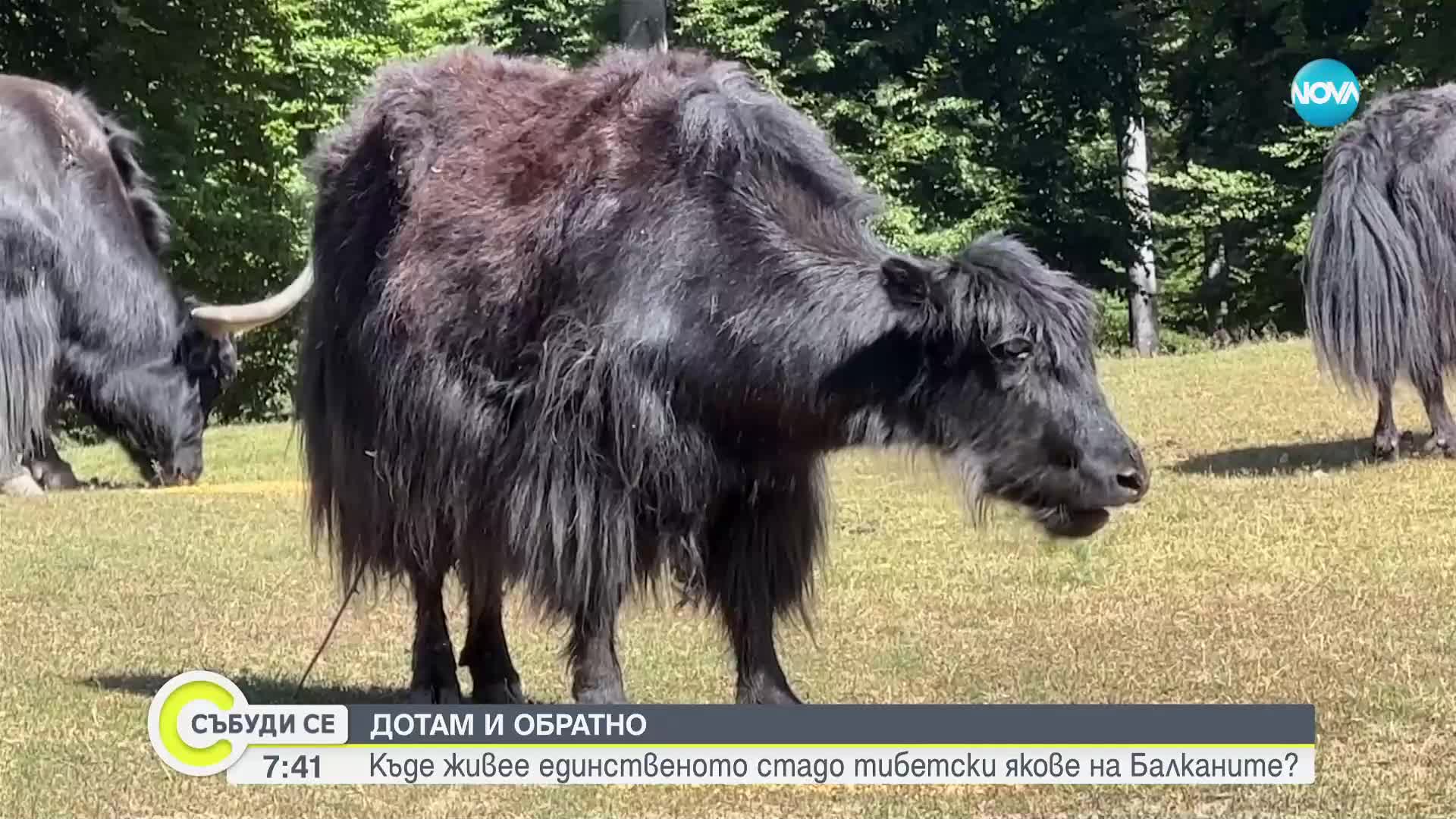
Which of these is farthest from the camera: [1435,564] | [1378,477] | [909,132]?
[909,132]

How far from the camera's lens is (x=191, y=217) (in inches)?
1051

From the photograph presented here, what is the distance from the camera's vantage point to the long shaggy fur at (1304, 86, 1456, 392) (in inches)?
506

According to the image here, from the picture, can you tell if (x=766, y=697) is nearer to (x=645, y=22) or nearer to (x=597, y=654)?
(x=597, y=654)

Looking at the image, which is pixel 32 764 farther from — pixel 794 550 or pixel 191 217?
pixel 191 217

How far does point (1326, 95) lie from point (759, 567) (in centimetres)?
2482

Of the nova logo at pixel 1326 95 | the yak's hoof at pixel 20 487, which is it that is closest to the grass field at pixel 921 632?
the yak's hoof at pixel 20 487

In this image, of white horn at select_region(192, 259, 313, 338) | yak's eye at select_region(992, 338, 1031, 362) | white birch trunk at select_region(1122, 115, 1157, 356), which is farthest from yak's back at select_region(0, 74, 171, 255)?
white birch trunk at select_region(1122, 115, 1157, 356)

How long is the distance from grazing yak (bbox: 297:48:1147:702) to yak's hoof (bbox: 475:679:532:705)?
46cm

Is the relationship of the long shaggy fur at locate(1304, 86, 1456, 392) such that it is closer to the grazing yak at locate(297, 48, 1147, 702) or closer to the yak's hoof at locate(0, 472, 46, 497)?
the grazing yak at locate(297, 48, 1147, 702)

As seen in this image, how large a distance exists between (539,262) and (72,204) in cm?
666

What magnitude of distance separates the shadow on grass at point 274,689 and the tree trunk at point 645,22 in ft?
49.3

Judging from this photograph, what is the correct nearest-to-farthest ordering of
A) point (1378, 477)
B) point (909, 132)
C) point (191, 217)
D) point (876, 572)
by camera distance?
point (876, 572) < point (1378, 477) < point (191, 217) < point (909, 132)

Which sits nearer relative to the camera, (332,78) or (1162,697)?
(1162,697)

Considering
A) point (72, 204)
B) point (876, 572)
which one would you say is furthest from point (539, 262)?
point (72, 204)
